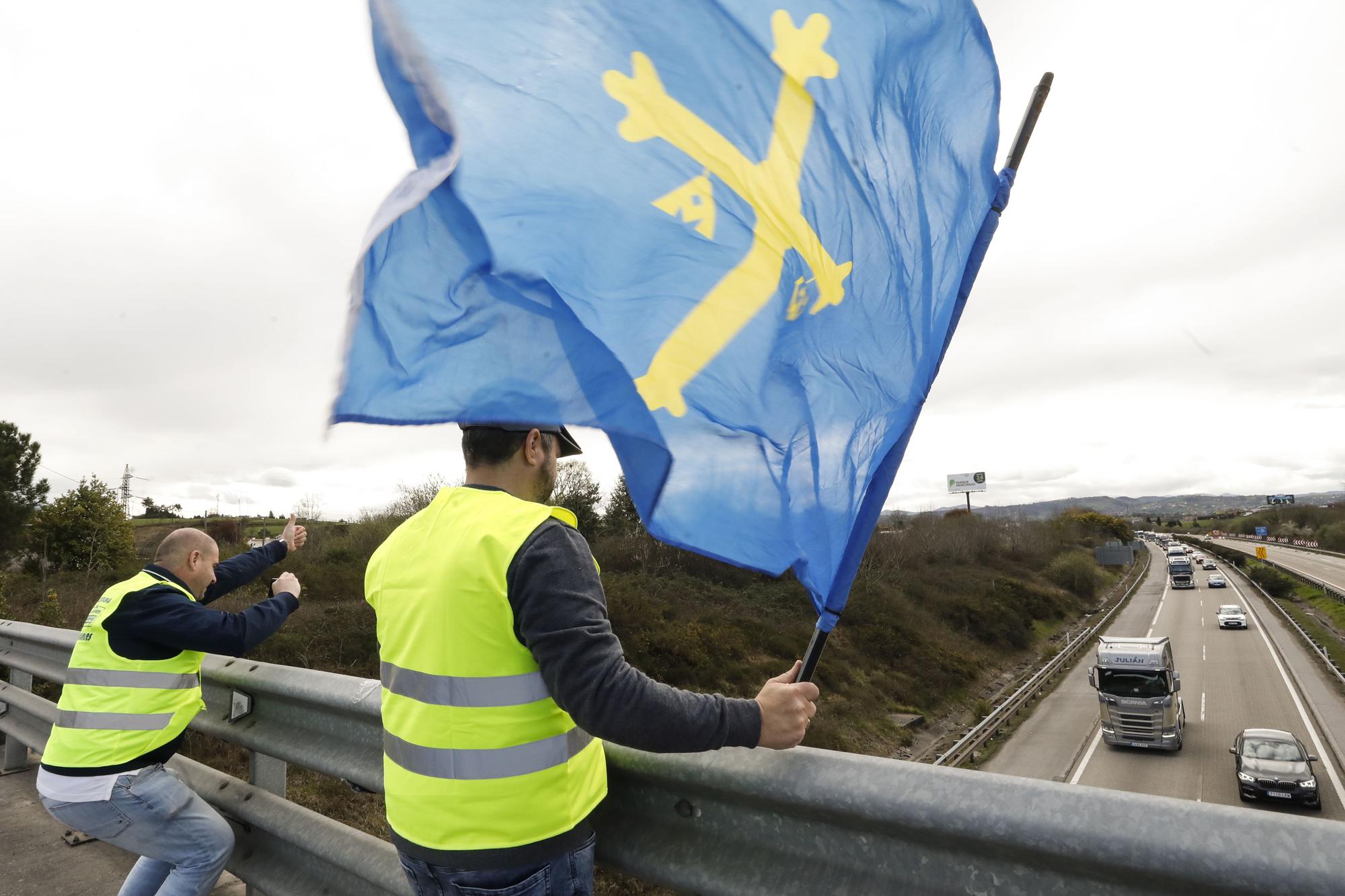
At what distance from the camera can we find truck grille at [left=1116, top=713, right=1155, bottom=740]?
2812cm

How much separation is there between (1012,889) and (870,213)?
1737 mm

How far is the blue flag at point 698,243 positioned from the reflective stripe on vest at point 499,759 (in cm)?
53

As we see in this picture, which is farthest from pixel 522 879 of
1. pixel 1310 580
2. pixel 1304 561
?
pixel 1304 561

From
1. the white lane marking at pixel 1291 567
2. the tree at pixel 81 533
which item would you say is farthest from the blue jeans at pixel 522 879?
the white lane marking at pixel 1291 567

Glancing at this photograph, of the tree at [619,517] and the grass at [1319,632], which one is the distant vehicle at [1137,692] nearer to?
the tree at [619,517]

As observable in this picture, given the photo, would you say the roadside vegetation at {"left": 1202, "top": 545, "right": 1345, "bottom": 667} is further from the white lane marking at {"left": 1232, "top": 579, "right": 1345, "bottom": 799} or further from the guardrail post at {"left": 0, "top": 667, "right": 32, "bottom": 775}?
the guardrail post at {"left": 0, "top": 667, "right": 32, "bottom": 775}

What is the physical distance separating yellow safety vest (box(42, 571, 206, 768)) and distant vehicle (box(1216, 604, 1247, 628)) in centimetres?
6987

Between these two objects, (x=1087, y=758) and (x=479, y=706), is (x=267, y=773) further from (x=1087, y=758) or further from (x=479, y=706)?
(x=1087, y=758)

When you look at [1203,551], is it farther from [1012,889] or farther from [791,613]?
[1012,889]

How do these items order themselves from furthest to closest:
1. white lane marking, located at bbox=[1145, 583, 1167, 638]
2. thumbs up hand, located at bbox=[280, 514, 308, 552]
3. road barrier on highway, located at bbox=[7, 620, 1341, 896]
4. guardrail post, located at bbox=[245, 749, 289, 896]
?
white lane marking, located at bbox=[1145, 583, 1167, 638] < thumbs up hand, located at bbox=[280, 514, 308, 552] < guardrail post, located at bbox=[245, 749, 289, 896] < road barrier on highway, located at bbox=[7, 620, 1341, 896]

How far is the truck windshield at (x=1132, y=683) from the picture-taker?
26.4m

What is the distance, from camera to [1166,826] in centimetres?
112

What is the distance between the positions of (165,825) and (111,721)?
464 millimetres

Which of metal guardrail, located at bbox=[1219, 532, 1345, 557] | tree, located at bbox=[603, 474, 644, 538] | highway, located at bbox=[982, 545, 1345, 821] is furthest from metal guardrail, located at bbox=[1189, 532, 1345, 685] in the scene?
tree, located at bbox=[603, 474, 644, 538]
